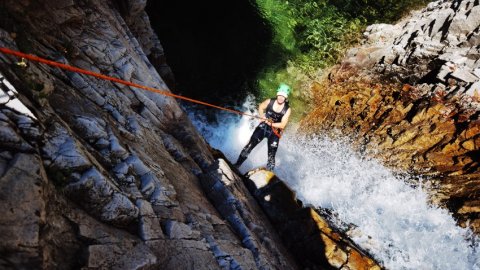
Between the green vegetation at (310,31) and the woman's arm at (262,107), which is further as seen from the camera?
the green vegetation at (310,31)

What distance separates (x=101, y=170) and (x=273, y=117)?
19.9ft

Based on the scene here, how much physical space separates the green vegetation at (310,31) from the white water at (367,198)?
2657 mm

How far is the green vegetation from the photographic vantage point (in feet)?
51.7

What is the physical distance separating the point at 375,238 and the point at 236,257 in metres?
6.09

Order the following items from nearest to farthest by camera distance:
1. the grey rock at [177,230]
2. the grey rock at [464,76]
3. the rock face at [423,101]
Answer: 1. the grey rock at [177,230]
2. the rock face at [423,101]
3. the grey rock at [464,76]

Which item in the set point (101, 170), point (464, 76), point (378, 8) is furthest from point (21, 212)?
point (378, 8)

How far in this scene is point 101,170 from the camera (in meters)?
4.35

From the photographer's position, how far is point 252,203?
8227 millimetres

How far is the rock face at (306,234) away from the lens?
812 cm

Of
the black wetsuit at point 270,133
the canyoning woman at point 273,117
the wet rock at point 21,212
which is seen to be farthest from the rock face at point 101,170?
the canyoning woman at point 273,117

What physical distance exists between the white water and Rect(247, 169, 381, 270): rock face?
1.34 metres

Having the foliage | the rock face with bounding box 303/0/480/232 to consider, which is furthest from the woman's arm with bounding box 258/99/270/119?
the foliage

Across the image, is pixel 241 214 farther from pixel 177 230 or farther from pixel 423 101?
pixel 423 101

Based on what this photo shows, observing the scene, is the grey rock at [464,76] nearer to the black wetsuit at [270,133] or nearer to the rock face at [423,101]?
the rock face at [423,101]
